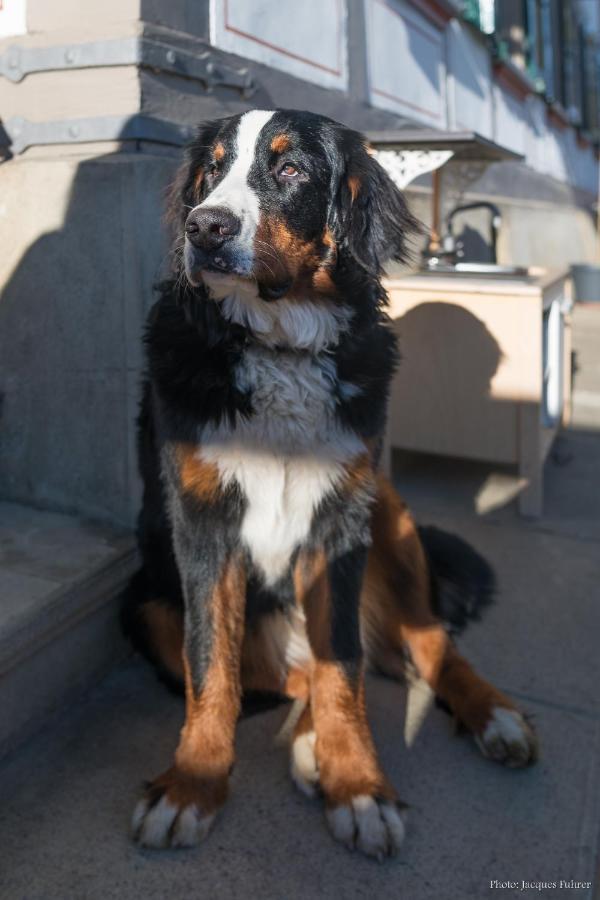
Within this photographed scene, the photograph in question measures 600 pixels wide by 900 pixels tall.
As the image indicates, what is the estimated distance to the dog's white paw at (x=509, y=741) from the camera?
1.75m

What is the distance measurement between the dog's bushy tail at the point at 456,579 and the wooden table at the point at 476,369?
845 millimetres

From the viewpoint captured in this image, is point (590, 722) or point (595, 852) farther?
point (590, 722)

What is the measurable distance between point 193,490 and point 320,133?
2.88 ft

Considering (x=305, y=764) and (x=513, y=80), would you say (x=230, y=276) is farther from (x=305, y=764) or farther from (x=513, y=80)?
(x=513, y=80)

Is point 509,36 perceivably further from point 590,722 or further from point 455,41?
point 590,722

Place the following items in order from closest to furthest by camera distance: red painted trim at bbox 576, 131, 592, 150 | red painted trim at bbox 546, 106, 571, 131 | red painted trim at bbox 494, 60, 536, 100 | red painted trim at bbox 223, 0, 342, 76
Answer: red painted trim at bbox 223, 0, 342, 76, red painted trim at bbox 494, 60, 536, 100, red painted trim at bbox 546, 106, 571, 131, red painted trim at bbox 576, 131, 592, 150

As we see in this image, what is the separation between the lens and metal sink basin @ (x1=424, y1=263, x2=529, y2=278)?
3.45 m

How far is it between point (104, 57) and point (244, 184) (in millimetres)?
941

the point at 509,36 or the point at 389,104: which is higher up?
the point at 509,36

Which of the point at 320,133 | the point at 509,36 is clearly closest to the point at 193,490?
the point at 320,133

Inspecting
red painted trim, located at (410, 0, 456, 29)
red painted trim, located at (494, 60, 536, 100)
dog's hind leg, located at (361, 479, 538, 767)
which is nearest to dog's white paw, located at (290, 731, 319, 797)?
dog's hind leg, located at (361, 479, 538, 767)

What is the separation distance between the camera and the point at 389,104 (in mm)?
4609

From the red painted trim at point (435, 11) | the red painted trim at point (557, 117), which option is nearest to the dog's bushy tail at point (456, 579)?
the red painted trim at point (435, 11)

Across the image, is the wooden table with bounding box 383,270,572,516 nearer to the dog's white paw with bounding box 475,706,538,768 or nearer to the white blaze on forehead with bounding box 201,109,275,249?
the white blaze on forehead with bounding box 201,109,275,249
